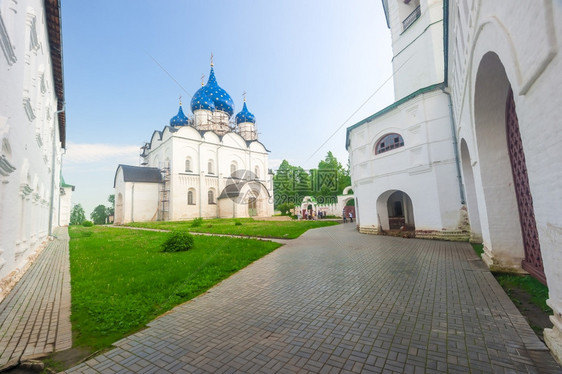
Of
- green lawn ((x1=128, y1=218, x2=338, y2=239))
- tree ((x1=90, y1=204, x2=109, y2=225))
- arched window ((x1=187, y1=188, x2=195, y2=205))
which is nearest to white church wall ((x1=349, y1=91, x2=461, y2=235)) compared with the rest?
green lawn ((x1=128, y1=218, x2=338, y2=239))

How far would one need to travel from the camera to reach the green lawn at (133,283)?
3.76 metres

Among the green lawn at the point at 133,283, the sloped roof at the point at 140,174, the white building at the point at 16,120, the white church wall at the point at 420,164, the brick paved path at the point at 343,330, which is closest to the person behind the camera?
the brick paved path at the point at 343,330

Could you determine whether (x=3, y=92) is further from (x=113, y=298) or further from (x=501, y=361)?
(x=501, y=361)

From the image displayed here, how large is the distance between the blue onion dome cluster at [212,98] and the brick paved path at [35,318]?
1595 inches

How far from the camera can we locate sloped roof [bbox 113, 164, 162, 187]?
109 feet

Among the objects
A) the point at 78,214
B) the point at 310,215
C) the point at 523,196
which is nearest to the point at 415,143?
the point at 523,196

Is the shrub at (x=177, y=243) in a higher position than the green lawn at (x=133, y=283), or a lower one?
higher

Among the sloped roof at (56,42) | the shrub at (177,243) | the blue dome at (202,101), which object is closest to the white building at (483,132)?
the shrub at (177,243)

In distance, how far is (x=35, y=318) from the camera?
4066 mm

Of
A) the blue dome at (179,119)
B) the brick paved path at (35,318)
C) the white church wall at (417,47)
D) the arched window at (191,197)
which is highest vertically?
the blue dome at (179,119)

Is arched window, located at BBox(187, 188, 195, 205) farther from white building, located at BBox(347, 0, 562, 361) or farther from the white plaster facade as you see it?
white building, located at BBox(347, 0, 562, 361)

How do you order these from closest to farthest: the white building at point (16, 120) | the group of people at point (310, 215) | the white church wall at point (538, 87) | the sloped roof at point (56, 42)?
the white church wall at point (538, 87) < the white building at point (16, 120) < the sloped roof at point (56, 42) < the group of people at point (310, 215)

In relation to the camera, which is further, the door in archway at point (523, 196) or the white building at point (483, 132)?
the door in archway at point (523, 196)

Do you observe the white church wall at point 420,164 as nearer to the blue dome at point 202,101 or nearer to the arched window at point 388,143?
the arched window at point 388,143
